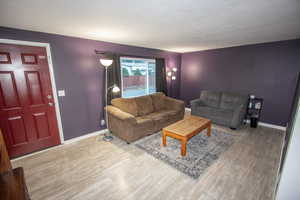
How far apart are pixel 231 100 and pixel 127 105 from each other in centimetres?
312

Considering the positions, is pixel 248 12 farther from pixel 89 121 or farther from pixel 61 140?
pixel 61 140

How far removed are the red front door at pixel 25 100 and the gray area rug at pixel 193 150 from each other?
6.41ft

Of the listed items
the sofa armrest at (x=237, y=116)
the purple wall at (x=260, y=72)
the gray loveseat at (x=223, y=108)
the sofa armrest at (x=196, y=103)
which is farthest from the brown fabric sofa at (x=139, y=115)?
the purple wall at (x=260, y=72)

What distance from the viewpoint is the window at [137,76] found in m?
3.85

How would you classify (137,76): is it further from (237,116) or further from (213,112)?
(237,116)

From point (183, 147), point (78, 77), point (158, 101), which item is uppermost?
point (78, 77)

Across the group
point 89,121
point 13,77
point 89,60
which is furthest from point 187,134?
point 13,77

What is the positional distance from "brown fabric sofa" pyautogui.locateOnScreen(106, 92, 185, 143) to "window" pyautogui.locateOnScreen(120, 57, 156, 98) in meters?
0.57

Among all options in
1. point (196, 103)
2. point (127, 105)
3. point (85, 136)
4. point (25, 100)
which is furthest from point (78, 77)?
point (196, 103)

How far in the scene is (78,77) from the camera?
2.92 m

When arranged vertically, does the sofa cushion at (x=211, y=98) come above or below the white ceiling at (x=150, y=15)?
below

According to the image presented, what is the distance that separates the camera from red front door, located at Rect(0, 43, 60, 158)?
2.20m

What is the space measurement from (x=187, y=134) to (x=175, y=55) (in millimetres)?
3684

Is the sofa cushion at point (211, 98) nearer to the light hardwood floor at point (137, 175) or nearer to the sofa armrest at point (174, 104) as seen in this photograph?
the sofa armrest at point (174, 104)
